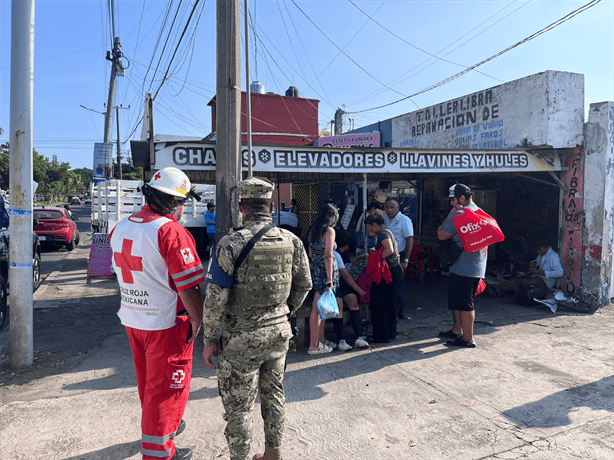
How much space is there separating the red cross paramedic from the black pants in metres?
3.13

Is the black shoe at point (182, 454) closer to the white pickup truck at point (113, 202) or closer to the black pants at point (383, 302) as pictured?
the black pants at point (383, 302)

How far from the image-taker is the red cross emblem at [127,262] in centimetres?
272

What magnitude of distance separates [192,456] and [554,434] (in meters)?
2.74

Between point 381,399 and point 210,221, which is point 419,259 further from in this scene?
point 210,221

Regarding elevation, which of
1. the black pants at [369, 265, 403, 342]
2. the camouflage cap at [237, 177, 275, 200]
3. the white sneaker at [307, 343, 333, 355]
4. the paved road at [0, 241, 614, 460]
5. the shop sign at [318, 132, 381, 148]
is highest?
the shop sign at [318, 132, 381, 148]

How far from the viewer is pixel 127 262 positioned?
277cm

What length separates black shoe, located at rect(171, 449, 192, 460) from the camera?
116 inches

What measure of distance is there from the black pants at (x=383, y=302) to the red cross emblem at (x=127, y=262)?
341 cm

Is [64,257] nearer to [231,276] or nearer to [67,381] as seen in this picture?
[67,381]

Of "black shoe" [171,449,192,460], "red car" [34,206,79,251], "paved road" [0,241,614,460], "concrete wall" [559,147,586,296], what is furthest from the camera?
"red car" [34,206,79,251]

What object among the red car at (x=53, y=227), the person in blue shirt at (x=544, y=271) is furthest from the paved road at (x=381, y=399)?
the red car at (x=53, y=227)

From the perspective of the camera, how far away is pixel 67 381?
4.45 m

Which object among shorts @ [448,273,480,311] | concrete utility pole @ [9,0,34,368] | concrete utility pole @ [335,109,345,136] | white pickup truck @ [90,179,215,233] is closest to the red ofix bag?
shorts @ [448,273,480,311]

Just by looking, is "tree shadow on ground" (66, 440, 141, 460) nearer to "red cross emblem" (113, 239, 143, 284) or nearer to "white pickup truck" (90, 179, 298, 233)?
"red cross emblem" (113, 239, 143, 284)
